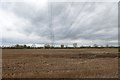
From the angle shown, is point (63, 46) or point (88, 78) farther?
point (63, 46)

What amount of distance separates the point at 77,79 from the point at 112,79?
5.07 ft

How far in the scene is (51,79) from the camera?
7.61 m

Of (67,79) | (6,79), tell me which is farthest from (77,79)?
(6,79)

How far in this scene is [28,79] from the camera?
7.62 meters

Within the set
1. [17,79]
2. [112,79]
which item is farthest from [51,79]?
[112,79]

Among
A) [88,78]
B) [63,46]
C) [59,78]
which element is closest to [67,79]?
[59,78]

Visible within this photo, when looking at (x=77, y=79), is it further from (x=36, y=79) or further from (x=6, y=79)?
(x=6, y=79)

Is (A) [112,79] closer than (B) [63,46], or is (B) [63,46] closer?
(A) [112,79]

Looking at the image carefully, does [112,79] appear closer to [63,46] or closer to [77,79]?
[77,79]

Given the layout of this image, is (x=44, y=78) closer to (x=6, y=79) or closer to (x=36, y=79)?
(x=36, y=79)

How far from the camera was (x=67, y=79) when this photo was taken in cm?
757

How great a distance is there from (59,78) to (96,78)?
1626 millimetres

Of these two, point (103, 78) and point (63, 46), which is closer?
point (103, 78)

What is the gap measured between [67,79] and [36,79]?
1.34 meters
